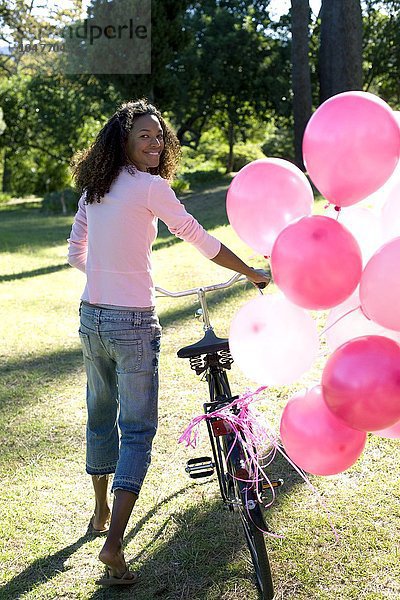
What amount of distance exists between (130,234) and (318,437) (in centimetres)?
110

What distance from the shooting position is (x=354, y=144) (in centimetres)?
202

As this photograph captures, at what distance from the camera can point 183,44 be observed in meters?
15.6

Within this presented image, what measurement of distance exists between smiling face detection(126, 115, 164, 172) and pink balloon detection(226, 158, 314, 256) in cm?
61

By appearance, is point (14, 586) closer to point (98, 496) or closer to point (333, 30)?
point (98, 496)

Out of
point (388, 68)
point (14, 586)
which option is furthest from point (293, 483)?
point (388, 68)

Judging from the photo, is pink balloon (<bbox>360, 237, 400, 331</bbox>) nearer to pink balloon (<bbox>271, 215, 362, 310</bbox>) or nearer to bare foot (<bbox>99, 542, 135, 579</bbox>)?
pink balloon (<bbox>271, 215, 362, 310</bbox>)

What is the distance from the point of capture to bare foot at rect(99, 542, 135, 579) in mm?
2805

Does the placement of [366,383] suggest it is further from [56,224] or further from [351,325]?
[56,224]

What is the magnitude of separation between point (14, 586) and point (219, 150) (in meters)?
25.0

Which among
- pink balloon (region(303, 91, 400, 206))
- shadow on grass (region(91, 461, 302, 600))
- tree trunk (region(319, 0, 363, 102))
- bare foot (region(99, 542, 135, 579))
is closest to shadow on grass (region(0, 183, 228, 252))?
tree trunk (region(319, 0, 363, 102))

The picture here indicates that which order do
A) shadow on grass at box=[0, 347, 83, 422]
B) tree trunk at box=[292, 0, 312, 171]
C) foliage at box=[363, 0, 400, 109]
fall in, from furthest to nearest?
foliage at box=[363, 0, 400, 109] → tree trunk at box=[292, 0, 312, 171] → shadow on grass at box=[0, 347, 83, 422]

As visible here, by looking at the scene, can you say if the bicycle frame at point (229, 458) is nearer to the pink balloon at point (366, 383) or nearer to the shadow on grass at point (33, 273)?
the pink balloon at point (366, 383)

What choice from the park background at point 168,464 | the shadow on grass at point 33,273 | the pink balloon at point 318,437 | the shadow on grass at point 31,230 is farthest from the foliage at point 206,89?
the pink balloon at point 318,437

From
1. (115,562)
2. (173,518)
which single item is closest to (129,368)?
(115,562)
